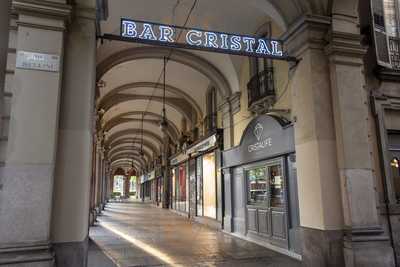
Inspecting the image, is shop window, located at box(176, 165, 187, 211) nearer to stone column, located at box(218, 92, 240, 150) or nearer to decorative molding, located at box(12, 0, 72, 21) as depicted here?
stone column, located at box(218, 92, 240, 150)

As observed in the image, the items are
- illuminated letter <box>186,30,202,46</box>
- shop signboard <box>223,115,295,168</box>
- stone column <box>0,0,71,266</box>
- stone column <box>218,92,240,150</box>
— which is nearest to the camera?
stone column <box>0,0,71,266</box>

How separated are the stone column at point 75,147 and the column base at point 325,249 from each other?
3.29 m

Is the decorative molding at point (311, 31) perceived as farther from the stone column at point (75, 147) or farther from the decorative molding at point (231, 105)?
the decorative molding at point (231, 105)

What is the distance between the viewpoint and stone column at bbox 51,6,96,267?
4.03 meters

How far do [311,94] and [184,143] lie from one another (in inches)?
432

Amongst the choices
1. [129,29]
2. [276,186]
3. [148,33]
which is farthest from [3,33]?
[276,186]

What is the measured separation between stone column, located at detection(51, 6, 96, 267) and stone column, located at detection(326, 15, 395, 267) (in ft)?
12.3

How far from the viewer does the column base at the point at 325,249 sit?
4824 millimetres

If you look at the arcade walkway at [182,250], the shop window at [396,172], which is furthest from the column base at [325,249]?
the shop window at [396,172]

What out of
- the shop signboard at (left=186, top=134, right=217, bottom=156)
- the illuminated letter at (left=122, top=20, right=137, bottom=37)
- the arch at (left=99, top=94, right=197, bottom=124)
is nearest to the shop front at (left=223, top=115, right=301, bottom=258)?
the shop signboard at (left=186, top=134, right=217, bottom=156)

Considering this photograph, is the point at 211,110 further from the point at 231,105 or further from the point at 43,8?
the point at 43,8

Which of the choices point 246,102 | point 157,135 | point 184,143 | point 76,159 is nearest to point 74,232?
point 76,159

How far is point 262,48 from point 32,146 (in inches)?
147

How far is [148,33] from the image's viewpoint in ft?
16.0
